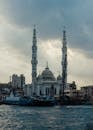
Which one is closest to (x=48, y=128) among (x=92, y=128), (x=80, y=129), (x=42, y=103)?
(x=80, y=129)

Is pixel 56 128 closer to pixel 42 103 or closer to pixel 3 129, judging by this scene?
pixel 3 129

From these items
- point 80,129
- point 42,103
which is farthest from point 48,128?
point 42,103

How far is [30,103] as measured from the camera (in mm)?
197250

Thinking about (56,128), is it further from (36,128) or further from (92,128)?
(92,128)

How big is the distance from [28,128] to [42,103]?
425 ft

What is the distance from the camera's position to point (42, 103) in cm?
19725

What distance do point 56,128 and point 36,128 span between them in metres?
2.79

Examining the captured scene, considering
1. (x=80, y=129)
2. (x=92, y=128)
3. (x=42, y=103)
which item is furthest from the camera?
(x=42, y=103)

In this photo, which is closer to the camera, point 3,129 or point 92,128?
point 92,128

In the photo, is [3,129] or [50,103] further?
[50,103]

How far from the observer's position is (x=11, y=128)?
67.7 m

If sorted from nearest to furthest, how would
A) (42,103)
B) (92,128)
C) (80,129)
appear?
1. (92,128)
2. (80,129)
3. (42,103)

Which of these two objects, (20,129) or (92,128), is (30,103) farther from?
(92,128)

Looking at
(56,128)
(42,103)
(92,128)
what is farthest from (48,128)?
(42,103)
